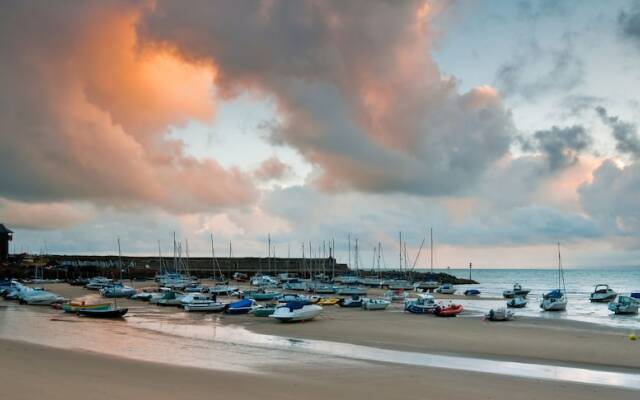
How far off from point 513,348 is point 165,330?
22368 millimetres

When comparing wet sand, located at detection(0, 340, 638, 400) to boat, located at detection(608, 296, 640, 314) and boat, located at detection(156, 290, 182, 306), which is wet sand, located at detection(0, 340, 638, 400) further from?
boat, located at detection(608, 296, 640, 314)

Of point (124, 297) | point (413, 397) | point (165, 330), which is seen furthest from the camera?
point (124, 297)

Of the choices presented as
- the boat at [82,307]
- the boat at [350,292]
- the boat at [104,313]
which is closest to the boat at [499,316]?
the boat at [104,313]

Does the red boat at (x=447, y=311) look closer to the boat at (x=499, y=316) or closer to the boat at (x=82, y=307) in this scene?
the boat at (x=499, y=316)

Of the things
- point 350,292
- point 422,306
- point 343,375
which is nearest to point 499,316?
→ point 422,306

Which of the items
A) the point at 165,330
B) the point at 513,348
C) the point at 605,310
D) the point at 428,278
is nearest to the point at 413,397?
the point at 513,348

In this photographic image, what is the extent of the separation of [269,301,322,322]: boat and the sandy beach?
217 inches

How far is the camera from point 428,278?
16075 centimetres

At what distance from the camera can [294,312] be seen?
141 feet

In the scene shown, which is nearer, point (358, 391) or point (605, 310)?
point (358, 391)

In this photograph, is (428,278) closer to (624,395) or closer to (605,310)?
(605,310)

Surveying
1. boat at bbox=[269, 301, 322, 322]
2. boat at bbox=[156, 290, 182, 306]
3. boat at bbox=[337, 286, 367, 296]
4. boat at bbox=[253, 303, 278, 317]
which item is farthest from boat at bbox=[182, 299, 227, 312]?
boat at bbox=[337, 286, 367, 296]

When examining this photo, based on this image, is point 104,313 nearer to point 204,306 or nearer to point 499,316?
point 204,306

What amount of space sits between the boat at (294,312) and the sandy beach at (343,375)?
18.1ft
